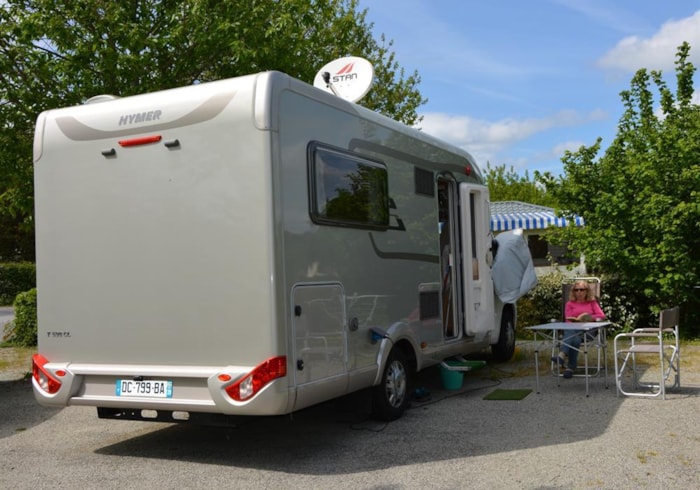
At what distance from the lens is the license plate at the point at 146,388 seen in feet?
17.6

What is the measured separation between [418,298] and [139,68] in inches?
193

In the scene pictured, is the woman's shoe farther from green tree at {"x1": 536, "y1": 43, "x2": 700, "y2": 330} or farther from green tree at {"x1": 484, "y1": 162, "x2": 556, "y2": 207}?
green tree at {"x1": 484, "y1": 162, "x2": 556, "y2": 207}

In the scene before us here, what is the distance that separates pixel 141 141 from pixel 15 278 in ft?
84.3

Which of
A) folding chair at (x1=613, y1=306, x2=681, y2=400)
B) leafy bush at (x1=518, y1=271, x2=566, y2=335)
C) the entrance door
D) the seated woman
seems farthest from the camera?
leafy bush at (x1=518, y1=271, x2=566, y2=335)

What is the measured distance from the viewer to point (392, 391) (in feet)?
22.0

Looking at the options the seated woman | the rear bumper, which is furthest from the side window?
the seated woman

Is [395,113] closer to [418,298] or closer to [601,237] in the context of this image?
[601,237]

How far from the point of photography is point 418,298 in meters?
7.22

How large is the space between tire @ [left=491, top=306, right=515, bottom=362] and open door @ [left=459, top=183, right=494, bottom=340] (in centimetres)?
137

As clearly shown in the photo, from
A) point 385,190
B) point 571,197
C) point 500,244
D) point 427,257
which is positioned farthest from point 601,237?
point 385,190

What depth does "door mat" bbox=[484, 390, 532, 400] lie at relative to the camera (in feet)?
25.6

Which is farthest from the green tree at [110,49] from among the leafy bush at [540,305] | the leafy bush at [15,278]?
the leafy bush at [15,278]

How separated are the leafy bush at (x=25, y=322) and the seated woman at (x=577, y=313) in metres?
9.27

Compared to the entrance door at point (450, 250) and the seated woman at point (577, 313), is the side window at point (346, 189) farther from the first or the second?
the seated woman at point (577, 313)
